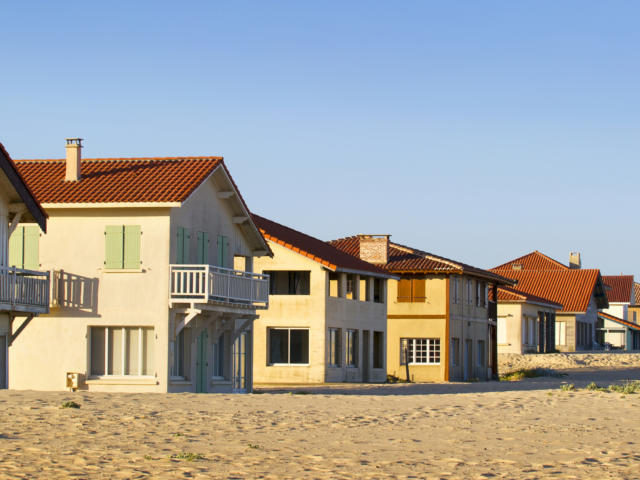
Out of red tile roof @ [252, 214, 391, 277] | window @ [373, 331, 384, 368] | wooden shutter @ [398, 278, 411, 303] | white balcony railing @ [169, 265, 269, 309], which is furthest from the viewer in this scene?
wooden shutter @ [398, 278, 411, 303]

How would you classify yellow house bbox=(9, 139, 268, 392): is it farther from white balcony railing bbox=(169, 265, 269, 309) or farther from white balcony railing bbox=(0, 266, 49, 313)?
white balcony railing bbox=(0, 266, 49, 313)

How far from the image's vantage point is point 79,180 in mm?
32625

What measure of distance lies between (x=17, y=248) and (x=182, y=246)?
453 cm

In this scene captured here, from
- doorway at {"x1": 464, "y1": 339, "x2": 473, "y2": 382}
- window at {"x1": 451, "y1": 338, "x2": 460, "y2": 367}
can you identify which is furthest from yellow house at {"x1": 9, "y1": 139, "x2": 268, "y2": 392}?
doorway at {"x1": 464, "y1": 339, "x2": 473, "y2": 382}

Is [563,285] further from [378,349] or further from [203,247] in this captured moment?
[203,247]

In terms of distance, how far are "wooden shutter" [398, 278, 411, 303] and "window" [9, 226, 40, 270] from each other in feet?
72.3

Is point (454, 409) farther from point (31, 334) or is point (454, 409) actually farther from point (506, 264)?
point (506, 264)

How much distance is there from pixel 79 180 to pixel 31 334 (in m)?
4.57

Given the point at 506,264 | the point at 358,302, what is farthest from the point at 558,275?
the point at 358,302

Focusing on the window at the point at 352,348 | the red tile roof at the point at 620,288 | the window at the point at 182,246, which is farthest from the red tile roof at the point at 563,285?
the window at the point at 182,246

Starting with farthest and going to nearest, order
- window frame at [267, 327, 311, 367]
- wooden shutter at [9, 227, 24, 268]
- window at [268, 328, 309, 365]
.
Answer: window at [268, 328, 309, 365]
window frame at [267, 327, 311, 367]
wooden shutter at [9, 227, 24, 268]

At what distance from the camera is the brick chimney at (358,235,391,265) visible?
165 feet

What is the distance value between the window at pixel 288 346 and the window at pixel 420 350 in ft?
26.5

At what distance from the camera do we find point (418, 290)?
165 ft
